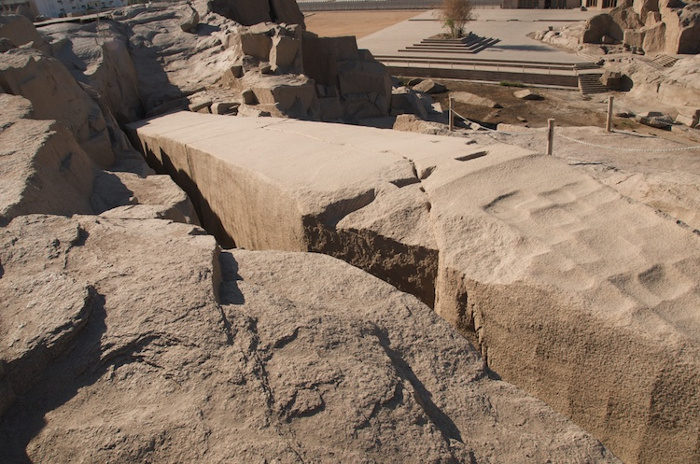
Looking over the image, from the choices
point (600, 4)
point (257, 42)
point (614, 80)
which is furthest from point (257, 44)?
point (600, 4)

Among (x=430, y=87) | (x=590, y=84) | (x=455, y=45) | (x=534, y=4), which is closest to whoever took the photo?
(x=590, y=84)

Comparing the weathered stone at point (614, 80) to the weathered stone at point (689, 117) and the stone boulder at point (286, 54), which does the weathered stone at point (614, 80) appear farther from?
the stone boulder at point (286, 54)

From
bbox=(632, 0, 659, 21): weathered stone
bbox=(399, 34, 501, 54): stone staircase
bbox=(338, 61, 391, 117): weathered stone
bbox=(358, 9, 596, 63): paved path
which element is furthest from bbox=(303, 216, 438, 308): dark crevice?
bbox=(632, 0, 659, 21): weathered stone

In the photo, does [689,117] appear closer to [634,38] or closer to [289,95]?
[634,38]

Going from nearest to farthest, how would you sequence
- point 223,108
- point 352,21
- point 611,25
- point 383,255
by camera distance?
point 383,255, point 223,108, point 611,25, point 352,21

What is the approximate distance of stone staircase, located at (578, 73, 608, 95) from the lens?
12.9 metres

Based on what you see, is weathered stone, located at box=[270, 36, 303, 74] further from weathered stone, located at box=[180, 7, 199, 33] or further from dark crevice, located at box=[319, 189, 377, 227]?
dark crevice, located at box=[319, 189, 377, 227]

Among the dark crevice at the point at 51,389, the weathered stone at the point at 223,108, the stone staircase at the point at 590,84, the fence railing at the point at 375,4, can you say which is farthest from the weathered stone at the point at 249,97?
the fence railing at the point at 375,4

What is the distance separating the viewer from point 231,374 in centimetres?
150

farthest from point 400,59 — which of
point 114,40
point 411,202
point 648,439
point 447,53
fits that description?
point 648,439

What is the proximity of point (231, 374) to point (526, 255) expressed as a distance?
119 cm

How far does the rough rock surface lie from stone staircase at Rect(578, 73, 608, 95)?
42.0ft

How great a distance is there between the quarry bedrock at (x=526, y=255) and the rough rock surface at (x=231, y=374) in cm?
25

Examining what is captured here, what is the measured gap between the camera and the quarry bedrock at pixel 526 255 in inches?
67.4
